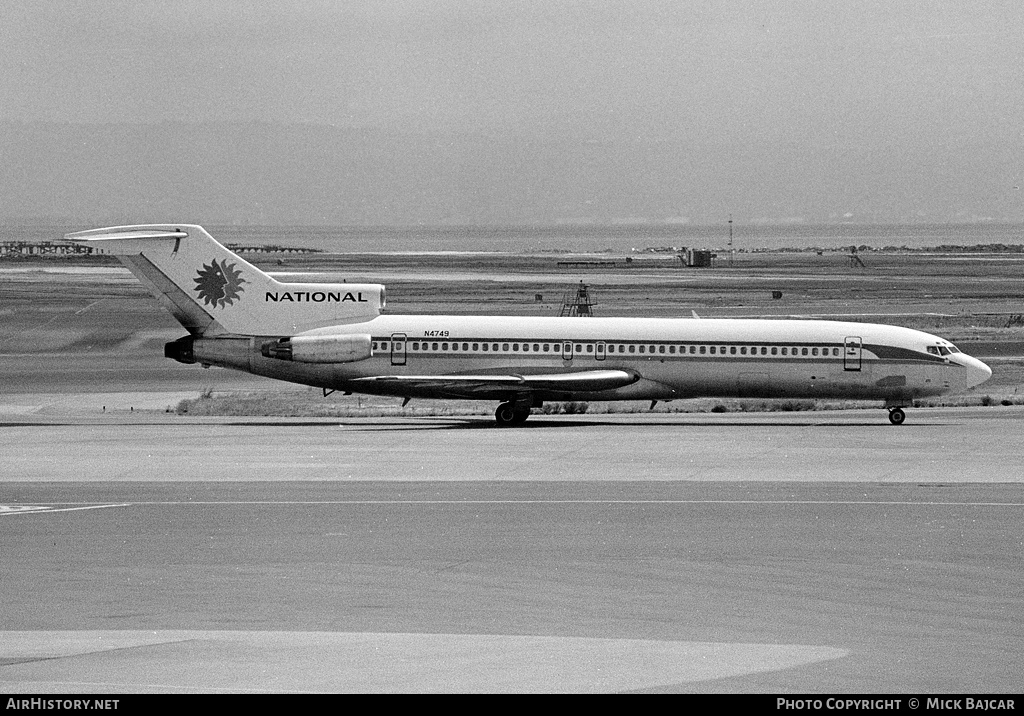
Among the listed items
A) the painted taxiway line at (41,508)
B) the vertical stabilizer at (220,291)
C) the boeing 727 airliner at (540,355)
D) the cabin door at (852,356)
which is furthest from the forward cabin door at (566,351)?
the painted taxiway line at (41,508)

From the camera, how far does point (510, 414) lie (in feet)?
133

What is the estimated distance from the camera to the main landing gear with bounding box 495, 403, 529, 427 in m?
40.6

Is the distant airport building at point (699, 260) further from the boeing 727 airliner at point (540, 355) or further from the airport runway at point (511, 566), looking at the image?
the airport runway at point (511, 566)

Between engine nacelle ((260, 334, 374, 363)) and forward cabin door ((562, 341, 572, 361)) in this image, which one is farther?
forward cabin door ((562, 341, 572, 361))

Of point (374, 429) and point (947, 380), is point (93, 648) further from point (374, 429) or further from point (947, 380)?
point (947, 380)

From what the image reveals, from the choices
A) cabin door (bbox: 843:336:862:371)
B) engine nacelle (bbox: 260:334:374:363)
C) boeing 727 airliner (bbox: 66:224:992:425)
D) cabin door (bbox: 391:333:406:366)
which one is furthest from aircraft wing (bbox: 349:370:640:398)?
cabin door (bbox: 843:336:862:371)

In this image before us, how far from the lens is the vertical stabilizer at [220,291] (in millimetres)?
41250

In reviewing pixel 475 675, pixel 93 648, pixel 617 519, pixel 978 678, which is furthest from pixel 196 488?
pixel 978 678

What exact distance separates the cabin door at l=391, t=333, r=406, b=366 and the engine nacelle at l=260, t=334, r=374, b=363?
23.9 inches

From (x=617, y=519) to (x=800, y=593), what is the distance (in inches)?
232

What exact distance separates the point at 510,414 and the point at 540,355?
1.90 m

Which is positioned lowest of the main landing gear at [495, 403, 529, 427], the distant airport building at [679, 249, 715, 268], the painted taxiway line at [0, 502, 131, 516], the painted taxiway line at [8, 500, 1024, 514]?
the painted taxiway line at [8, 500, 1024, 514]

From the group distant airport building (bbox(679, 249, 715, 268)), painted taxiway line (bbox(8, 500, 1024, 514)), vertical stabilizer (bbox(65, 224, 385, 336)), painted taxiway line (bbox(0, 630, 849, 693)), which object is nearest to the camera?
painted taxiway line (bbox(0, 630, 849, 693))

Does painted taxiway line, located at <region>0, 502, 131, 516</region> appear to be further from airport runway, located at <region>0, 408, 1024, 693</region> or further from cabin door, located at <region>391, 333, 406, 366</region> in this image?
cabin door, located at <region>391, 333, 406, 366</region>
